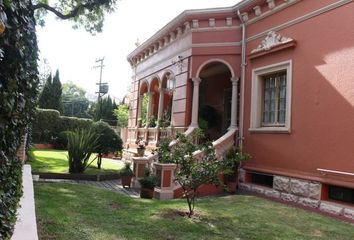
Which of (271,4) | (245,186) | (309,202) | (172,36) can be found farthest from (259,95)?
(172,36)

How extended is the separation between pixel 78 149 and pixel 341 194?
940 centimetres

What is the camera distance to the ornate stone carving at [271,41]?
33.4 ft

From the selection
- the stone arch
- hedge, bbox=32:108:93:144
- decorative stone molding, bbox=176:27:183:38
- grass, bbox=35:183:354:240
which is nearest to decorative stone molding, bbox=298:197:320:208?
grass, bbox=35:183:354:240

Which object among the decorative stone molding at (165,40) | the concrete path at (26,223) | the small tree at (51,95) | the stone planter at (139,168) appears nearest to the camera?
the concrete path at (26,223)

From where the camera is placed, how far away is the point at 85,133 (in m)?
14.2

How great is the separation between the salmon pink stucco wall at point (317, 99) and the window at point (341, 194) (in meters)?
0.34

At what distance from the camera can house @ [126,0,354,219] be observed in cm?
834

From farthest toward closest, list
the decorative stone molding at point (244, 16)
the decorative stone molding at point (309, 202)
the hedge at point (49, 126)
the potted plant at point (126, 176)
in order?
the hedge at point (49, 126) → the potted plant at point (126, 176) → the decorative stone molding at point (244, 16) → the decorative stone molding at point (309, 202)

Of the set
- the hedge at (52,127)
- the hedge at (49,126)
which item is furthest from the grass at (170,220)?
the hedge at (49,126)

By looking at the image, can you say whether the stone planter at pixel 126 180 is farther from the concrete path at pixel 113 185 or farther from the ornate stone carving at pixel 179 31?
the ornate stone carving at pixel 179 31

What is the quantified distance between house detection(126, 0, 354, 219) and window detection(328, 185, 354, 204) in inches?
0.9

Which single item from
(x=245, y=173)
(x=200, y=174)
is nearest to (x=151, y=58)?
(x=245, y=173)

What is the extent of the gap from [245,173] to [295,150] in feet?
7.22

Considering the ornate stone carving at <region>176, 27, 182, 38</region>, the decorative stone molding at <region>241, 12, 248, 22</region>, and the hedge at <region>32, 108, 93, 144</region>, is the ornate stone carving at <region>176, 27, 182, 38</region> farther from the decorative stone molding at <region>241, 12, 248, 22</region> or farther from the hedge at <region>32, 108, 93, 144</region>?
the hedge at <region>32, 108, 93, 144</region>
